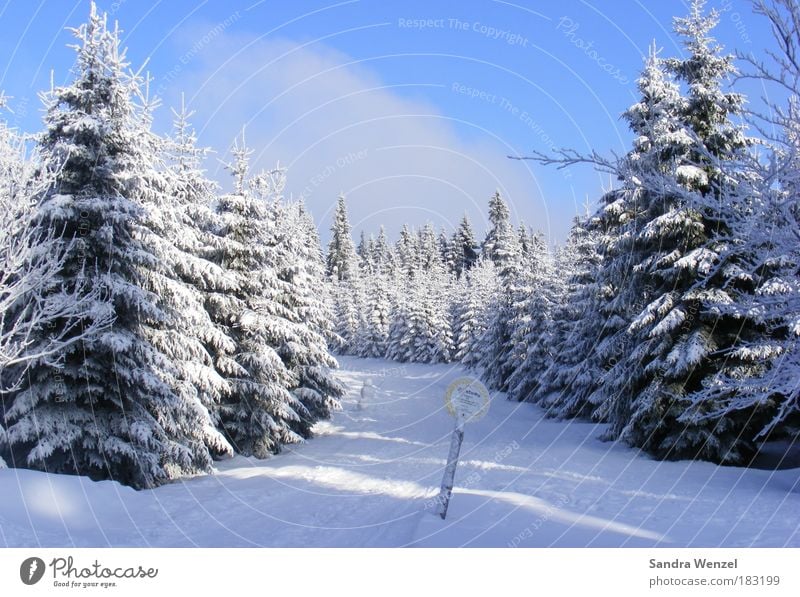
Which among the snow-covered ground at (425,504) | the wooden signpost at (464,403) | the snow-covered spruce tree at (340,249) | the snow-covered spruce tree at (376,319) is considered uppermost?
the snow-covered spruce tree at (340,249)

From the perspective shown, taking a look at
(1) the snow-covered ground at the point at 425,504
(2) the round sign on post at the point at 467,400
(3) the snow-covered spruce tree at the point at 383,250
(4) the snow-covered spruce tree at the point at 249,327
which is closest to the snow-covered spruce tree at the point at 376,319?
(3) the snow-covered spruce tree at the point at 383,250

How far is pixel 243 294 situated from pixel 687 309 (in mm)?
14770

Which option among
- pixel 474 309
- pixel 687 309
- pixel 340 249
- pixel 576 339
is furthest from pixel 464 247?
pixel 687 309

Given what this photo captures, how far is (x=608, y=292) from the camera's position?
65.0 feet

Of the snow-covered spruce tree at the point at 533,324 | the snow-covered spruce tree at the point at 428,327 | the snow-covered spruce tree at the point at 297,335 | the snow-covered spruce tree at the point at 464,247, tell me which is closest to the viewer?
the snow-covered spruce tree at the point at 297,335

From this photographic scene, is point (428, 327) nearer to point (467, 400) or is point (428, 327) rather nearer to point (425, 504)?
point (425, 504)

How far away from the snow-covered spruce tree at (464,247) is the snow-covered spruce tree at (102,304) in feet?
270

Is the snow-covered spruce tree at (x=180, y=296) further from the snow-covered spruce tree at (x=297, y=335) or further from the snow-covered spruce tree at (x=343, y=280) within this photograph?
the snow-covered spruce tree at (x=343, y=280)

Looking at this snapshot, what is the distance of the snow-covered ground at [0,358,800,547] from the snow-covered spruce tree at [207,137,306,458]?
1271 mm

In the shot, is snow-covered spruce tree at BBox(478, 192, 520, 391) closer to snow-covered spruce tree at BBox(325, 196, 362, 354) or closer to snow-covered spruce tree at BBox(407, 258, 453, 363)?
snow-covered spruce tree at BBox(407, 258, 453, 363)

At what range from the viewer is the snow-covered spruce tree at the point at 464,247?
94750 mm

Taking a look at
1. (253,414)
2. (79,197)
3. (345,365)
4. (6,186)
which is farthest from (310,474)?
(345,365)

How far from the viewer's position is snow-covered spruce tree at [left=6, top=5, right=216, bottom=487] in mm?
11977

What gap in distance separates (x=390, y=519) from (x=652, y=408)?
27.7 feet
